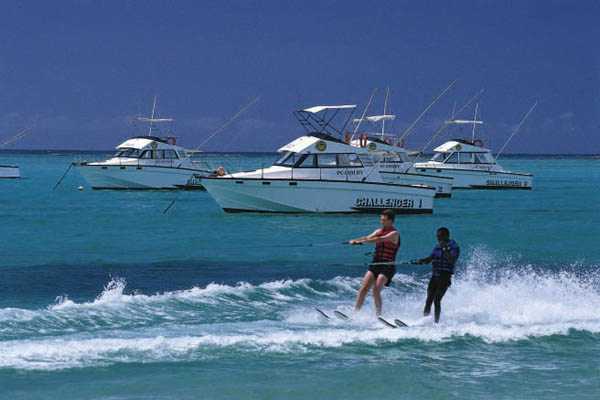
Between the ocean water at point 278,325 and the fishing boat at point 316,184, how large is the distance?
16.4 ft

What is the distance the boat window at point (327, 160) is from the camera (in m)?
30.4

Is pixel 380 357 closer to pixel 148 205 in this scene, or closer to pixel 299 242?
→ pixel 299 242

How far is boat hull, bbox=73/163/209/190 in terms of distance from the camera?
46.2 meters

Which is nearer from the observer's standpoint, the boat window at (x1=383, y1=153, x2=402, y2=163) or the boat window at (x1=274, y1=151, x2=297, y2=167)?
the boat window at (x1=274, y1=151, x2=297, y2=167)

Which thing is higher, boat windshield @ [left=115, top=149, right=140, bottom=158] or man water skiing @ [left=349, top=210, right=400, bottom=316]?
boat windshield @ [left=115, top=149, right=140, bottom=158]

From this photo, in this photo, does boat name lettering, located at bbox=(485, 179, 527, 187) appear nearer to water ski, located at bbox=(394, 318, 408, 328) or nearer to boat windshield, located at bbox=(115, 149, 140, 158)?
boat windshield, located at bbox=(115, 149, 140, 158)

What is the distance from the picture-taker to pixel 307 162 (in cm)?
3036

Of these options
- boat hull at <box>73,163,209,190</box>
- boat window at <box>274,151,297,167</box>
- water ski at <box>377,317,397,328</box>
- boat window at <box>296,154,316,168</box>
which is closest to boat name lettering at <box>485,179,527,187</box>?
boat hull at <box>73,163,209,190</box>

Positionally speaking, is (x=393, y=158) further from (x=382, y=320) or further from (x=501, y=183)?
(x=382, y=320)

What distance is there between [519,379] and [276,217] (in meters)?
21.6

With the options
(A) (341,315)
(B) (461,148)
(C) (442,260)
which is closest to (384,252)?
(C) (442,260)

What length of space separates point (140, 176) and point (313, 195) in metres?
18.6

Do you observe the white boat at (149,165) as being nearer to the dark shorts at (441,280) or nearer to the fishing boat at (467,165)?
the fishing boat at (467,165)

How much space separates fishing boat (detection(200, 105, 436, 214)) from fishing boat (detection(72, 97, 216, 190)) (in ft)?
49.7
